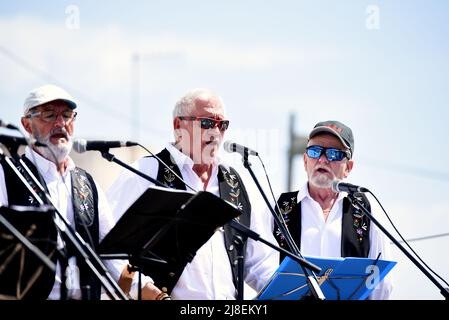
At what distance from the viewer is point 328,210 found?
21.7 feet

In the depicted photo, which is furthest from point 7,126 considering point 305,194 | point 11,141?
point 305,194

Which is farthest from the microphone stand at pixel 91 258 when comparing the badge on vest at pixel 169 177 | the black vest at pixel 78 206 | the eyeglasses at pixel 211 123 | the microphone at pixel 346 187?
the eyeglasses at pixel 211 123

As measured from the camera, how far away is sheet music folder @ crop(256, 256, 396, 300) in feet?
18.1

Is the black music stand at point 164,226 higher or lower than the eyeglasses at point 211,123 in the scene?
lower

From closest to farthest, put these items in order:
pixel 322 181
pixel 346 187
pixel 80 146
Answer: pixel 80 146, pixel 346 187, pixel 322 181

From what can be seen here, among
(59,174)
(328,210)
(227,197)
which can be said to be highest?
(59,174)

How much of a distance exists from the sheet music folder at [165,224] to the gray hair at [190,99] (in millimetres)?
1458

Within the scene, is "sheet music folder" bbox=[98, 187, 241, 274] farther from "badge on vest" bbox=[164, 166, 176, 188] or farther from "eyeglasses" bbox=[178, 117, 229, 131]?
"eyeglasses" bbox=[178, 117, 229, 131]

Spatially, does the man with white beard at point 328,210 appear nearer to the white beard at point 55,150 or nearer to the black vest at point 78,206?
the black vest at point 78,206

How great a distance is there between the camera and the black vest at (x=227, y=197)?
586cm

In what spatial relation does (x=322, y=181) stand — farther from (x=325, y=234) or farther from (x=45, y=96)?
(x=45, y=96)

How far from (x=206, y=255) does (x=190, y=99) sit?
109cm
